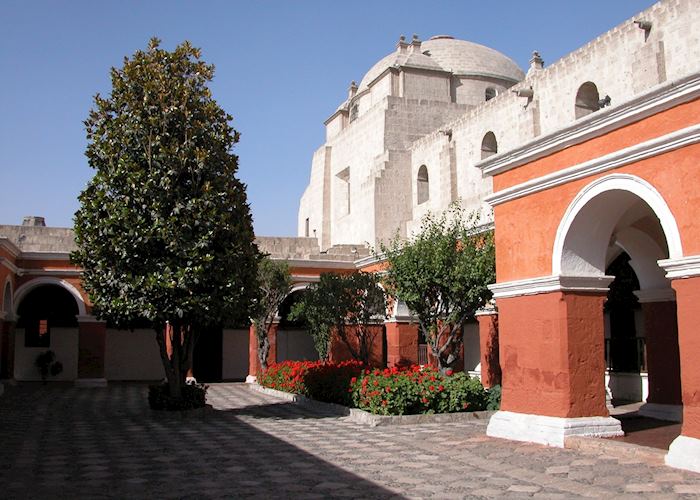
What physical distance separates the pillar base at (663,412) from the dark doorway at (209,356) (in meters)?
16.5

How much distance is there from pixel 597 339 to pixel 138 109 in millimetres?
8298

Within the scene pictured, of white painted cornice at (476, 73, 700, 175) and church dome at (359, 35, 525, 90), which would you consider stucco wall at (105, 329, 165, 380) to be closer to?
church dome at (359, 35, 525, 90)

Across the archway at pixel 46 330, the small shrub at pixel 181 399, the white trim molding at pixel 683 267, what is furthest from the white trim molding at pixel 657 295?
the archway at pixel 46 330

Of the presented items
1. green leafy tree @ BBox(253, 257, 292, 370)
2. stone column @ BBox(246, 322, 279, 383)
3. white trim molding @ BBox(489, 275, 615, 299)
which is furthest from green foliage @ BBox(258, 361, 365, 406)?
white trim molding @ BBox(489, 275, 615, 299)

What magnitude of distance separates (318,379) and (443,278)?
12.0ft

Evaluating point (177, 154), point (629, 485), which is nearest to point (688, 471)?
point (629, 485)

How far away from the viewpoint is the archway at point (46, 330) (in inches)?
938

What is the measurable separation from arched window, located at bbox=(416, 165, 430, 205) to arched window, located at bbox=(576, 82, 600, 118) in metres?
8.11

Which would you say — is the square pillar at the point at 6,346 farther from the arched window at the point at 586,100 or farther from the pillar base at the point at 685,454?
the pillar base at the point at 685,454

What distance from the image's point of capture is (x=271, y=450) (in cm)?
945

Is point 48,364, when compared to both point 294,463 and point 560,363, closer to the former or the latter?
point 294,463

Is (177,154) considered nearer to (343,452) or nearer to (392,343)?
(343,452)

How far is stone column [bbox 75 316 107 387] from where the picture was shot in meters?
21.4

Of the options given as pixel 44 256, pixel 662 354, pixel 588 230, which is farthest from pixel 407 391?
pixel 44 256
